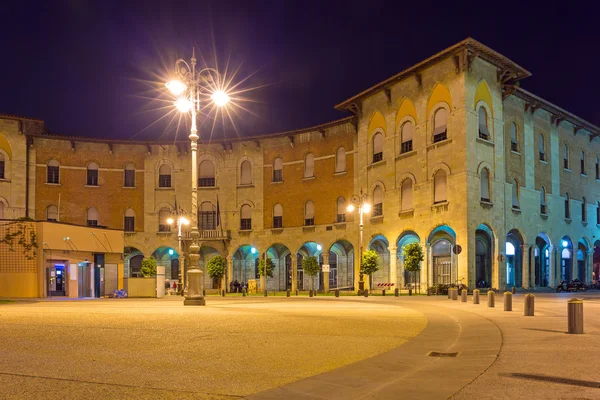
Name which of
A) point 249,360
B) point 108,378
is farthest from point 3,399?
point 249,360

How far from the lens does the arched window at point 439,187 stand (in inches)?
1497

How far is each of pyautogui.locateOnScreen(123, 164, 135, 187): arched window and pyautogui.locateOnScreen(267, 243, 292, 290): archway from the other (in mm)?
14758

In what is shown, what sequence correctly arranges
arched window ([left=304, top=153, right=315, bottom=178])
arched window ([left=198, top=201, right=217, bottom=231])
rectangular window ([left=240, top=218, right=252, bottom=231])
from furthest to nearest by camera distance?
arched window ([left=198, top=201, right=217, bottom=231]) → rectangular window ([left=240, top=218, right=252, bottom=231]) → arched window ([left=304, top=153, right=315, bottom=178])

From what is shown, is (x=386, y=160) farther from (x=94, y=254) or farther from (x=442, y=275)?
(x=94, y=254)

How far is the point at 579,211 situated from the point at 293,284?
2552cm

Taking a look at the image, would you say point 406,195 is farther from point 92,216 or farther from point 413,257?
point 92,216

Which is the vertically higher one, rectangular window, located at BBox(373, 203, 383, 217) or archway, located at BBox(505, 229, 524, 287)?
rectangular window, located at BBox(373, 203, 383, 217)

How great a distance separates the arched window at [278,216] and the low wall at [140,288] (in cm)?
1873

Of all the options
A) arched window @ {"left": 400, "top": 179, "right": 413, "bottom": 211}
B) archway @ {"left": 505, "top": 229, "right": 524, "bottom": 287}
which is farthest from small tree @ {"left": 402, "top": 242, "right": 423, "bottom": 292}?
archway @ {"left": 505, "top": 229, "right": 524, "bottom": 287}

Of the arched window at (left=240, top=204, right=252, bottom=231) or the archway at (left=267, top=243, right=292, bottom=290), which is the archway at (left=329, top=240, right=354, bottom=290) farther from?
the arched window at (left=240, top=204, right=252, bottom=231)

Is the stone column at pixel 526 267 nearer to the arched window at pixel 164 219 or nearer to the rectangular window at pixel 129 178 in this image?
the arched window at pixel 164 219

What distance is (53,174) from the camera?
51.8m

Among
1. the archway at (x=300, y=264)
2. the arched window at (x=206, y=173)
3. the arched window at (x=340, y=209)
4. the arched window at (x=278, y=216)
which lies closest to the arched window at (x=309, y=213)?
the archway at (x=300, y=264)

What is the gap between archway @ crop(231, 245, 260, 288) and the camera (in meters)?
54.6
